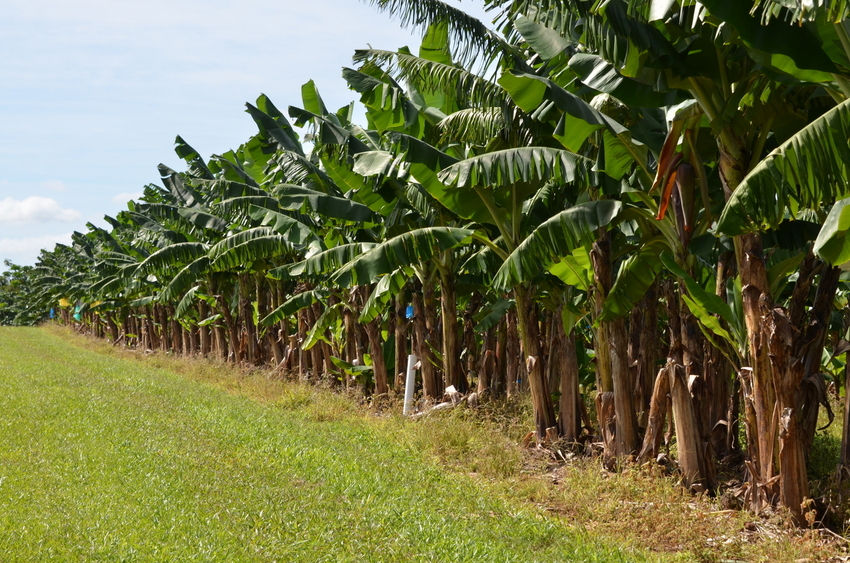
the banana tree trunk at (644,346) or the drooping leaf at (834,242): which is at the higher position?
the drooping leaf at (834,242)

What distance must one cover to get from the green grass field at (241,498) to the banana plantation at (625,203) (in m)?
1.96

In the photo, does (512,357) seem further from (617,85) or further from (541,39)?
(617,85)

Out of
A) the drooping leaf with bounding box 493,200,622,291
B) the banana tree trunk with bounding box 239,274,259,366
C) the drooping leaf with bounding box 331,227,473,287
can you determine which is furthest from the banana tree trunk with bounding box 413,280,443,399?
the banana tree trunk with bounding box 239,274,259,366

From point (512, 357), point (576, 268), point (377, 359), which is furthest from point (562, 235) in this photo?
point (377, 359)

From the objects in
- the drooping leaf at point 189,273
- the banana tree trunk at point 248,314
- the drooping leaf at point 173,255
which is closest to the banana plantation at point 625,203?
the drooping leaf at point 189,273

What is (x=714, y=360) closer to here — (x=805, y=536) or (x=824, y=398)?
(x=824, y=398)

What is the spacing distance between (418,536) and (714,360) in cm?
435

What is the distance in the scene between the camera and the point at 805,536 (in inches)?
245

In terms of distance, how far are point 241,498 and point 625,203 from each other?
475 centimetres

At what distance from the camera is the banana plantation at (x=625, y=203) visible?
18.8 ft

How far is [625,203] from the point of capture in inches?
314

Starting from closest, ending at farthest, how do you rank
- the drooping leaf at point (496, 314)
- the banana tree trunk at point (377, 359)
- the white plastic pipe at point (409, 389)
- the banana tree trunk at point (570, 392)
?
the banana tree trunk at point (570, 392) → the drooping leaf at point (496, 314) → the white plastic pipe at point (409, 389) → the banana tree trunk at point (377, 359)

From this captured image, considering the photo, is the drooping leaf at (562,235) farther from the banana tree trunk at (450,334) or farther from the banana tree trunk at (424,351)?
the banana tree trunk at (424,351)

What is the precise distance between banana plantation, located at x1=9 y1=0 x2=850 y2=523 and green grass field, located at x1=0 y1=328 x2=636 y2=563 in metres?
1.96
